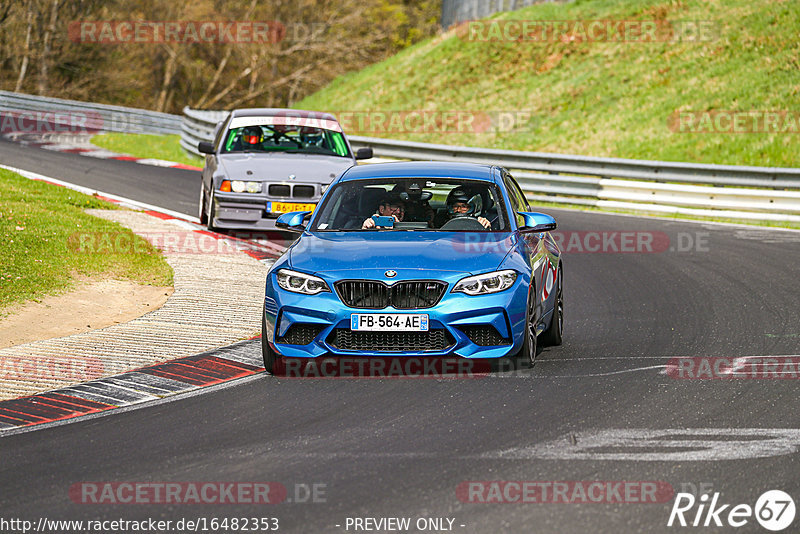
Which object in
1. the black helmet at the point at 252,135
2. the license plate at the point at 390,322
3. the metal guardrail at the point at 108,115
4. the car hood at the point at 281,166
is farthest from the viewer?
the metal guardrail at the point at 108,115

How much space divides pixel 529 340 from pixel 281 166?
26.5 ft

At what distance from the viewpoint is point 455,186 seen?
994 cm

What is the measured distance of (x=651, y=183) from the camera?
22.4 metres

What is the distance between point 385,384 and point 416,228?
170cm

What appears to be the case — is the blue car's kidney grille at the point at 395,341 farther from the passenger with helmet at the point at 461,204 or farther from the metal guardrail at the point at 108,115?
the metal guardrail at the point at 108,115

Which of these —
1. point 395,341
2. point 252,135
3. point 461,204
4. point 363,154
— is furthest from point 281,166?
point 395,341

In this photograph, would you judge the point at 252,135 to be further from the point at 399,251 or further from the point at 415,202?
the point at 399,251

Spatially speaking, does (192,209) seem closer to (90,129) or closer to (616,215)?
(616,215)

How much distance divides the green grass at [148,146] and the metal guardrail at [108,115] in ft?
1.92

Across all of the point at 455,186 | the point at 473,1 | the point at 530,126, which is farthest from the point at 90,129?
the point at 455,186

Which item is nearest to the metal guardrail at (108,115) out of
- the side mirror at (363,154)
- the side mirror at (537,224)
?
the side mirror at (363,154)

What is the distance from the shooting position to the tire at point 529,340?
28.0 feet

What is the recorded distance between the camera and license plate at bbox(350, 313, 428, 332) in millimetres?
8141

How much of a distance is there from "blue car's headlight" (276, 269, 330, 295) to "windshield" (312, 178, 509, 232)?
3.45 ft
